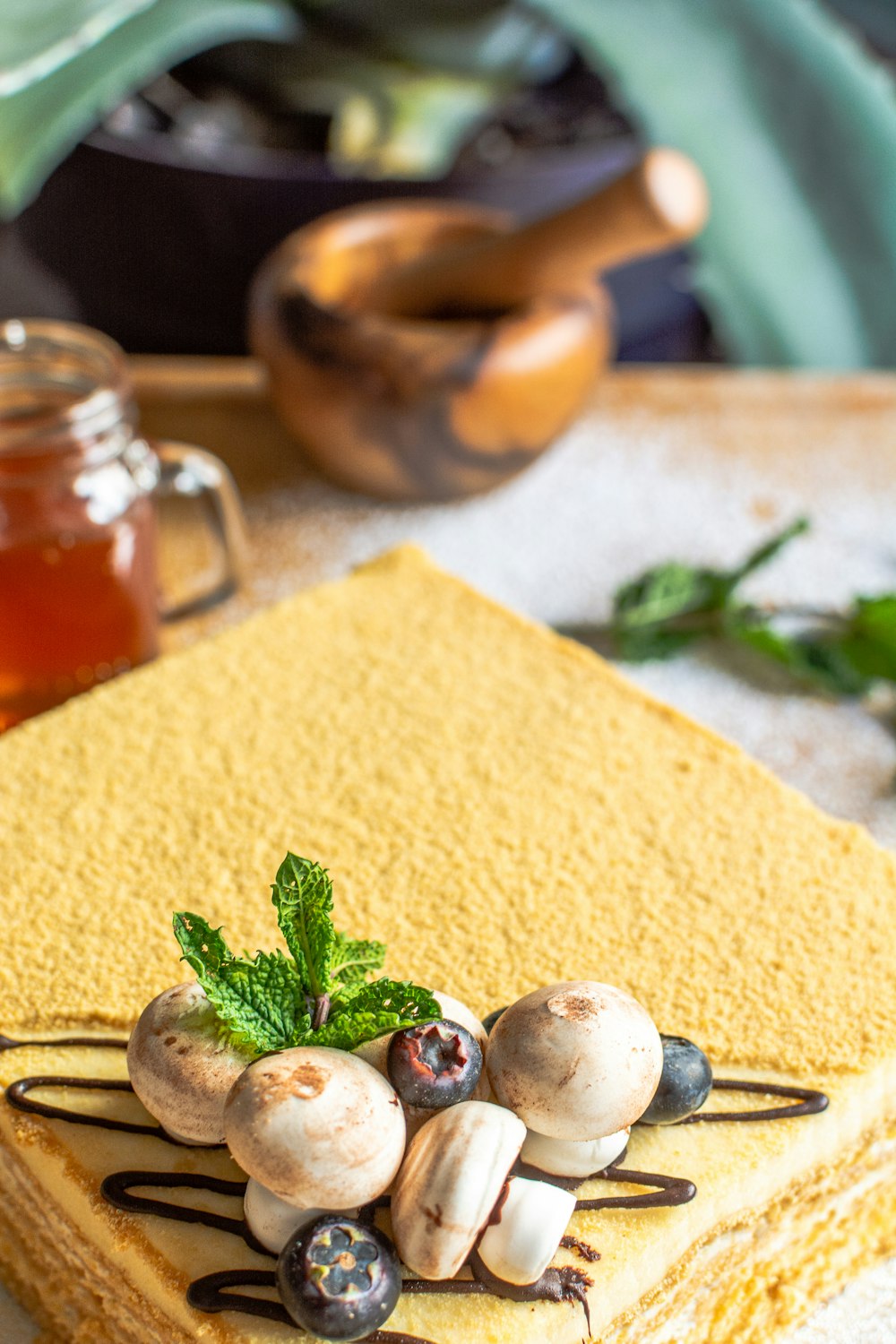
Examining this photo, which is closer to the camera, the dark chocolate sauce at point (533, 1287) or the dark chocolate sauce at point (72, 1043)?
the dark chocolate sauce at point (533, 1287)

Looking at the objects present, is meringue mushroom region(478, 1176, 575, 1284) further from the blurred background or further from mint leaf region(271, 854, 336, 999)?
the blurred background

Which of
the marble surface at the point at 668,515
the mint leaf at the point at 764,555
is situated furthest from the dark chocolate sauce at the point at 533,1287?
the mint leaf at the point at 764,555

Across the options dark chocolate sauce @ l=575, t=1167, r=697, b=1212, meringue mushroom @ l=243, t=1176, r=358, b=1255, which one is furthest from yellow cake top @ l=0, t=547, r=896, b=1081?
meringue mushroom @ l=243, t=1176, r=358, b=1255

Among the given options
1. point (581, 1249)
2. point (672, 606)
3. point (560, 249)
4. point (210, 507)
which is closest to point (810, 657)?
point (672, 606)

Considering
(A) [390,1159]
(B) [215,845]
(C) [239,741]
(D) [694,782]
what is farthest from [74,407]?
(A) [390,1159]

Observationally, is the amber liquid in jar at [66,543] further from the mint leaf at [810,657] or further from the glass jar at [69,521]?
the mint leaf at [810,657]
